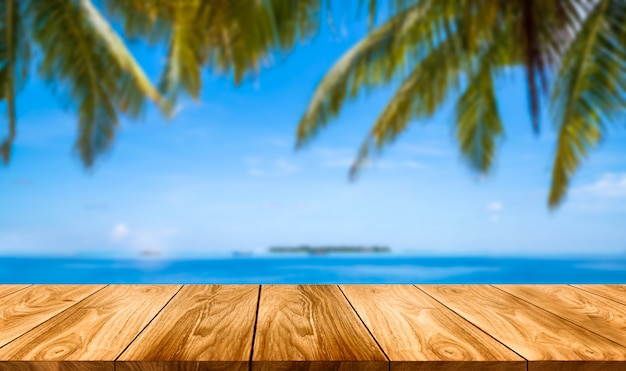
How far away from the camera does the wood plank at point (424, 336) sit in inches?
34.7

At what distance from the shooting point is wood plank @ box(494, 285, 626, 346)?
115 cm

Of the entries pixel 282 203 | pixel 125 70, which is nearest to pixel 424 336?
pixel 125 70

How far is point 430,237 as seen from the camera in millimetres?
8219

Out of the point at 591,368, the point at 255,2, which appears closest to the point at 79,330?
the point at 591,368

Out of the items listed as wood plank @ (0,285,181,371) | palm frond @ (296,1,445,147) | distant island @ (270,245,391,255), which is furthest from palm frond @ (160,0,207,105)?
distant island @ (270,245,391,255)

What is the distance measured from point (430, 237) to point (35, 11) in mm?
5974

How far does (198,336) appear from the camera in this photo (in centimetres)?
104

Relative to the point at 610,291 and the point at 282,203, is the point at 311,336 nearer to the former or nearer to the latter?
the point at 610,291

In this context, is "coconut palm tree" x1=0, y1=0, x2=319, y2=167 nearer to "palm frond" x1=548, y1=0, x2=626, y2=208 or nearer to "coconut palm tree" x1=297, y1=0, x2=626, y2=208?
"coconut palm tree" x1=297, y1=0, x2=626, y2=208

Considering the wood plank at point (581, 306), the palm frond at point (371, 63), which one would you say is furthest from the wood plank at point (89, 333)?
the palm frond at point (371, 63)

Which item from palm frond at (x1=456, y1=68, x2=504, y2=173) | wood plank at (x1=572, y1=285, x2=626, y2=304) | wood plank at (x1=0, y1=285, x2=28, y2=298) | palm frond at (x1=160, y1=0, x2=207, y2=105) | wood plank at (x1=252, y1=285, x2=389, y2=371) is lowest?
wood plank at (x1=0, y1=285, x2=28, y2=298)

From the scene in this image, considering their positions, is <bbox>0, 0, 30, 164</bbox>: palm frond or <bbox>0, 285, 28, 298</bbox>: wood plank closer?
<bbox>0, 285, 28, 298</bbox>: wood plank

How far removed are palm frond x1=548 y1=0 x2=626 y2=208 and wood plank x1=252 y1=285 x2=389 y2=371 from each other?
2.72m

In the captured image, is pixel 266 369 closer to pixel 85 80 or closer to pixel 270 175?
pixel 85 80
